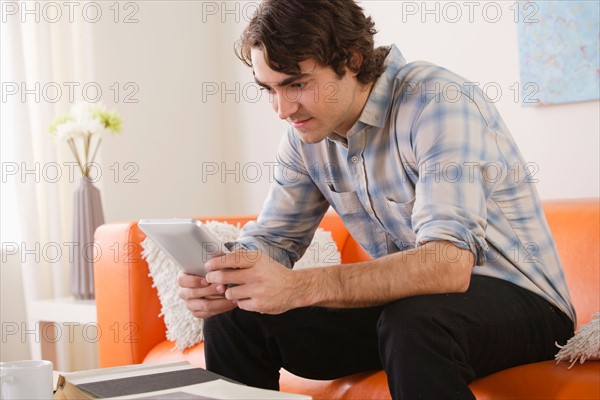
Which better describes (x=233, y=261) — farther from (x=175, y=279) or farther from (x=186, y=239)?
(x=175, y=279)

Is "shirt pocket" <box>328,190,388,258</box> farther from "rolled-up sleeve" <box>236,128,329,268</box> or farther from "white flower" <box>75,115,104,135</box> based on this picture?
"white flower" <box>75,115,104,135</box>

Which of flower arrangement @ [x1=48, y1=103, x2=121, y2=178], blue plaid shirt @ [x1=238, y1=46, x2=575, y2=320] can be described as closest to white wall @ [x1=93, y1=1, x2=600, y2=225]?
flower arrangement @ [x1=48, y1=103, x2=121, y2=178]

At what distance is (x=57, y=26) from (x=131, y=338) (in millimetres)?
1453

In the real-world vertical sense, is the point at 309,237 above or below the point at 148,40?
below

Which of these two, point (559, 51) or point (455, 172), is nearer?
point (455, 172)

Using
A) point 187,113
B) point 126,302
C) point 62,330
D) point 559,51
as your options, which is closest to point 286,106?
point 126,302

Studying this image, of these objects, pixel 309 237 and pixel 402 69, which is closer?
pixel 402 69

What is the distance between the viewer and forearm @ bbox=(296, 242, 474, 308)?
4.17 ft

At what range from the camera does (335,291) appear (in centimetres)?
133

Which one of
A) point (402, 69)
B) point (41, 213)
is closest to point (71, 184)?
point (41, 213)

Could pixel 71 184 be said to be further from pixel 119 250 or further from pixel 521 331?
pixel 521 331

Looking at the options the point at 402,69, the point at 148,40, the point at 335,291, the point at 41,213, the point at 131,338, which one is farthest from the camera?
the point at 148,40

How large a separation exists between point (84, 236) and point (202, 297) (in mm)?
1305

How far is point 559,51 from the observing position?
2244mm
